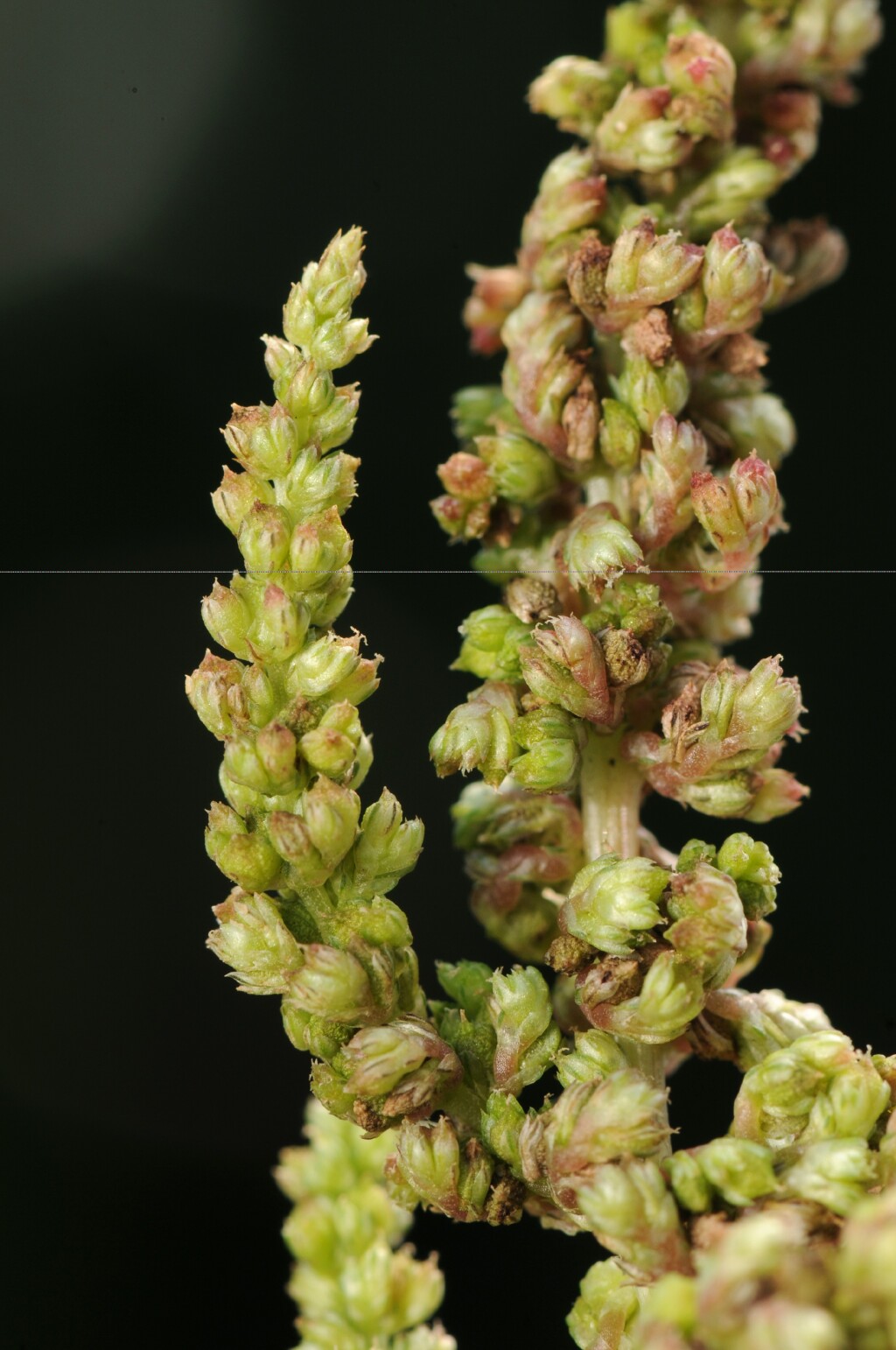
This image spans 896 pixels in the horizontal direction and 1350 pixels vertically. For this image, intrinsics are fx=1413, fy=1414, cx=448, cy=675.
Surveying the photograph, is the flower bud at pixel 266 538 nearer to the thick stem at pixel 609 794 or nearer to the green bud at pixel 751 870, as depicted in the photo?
the thick stem at pixel 609 794

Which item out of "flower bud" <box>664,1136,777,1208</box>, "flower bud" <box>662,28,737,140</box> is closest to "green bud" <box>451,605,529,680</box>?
"flower bud" <box>664,1136,777,1208</box>

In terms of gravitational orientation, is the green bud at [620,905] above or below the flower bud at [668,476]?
below

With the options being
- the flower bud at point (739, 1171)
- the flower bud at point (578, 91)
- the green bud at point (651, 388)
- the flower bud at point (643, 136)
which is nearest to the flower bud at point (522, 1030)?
the flower bud at point (739, 1171)

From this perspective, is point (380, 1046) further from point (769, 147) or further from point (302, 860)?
point (769, 147)

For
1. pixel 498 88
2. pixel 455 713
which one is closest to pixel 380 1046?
pixel 455 713

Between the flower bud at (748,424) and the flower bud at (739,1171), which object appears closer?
the flower bud at (739,1171)

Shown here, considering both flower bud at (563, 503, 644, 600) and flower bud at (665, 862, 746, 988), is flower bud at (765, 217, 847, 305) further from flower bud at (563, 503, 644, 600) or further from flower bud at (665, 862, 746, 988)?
flower bud at (665, 862, 746, 988)
